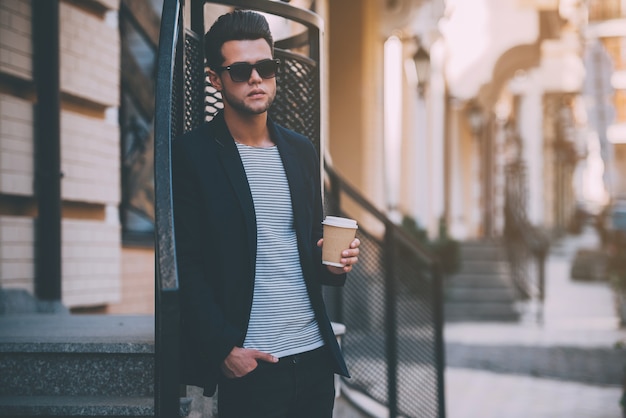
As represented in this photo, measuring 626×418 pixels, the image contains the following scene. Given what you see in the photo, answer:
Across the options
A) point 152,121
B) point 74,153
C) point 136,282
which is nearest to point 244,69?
point 74,153

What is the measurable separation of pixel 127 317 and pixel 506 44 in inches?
626

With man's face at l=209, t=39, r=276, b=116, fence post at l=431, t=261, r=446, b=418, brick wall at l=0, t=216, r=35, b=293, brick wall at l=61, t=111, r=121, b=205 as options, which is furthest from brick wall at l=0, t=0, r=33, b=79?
fence post at l=431, t=261, r=446, b=418

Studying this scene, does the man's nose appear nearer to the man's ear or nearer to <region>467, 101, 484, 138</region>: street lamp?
the man's ear

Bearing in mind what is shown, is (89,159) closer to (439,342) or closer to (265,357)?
(439,342)

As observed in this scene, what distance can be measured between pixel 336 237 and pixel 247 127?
427mm

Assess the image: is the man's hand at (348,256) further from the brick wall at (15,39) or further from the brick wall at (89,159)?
the brick wall at (89,159)

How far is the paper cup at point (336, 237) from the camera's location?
2.69 meters

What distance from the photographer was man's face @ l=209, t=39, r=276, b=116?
275 cm

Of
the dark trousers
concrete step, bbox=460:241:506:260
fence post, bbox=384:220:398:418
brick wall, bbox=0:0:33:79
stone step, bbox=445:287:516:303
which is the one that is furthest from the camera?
concrete step, bbox=460:241:506:260

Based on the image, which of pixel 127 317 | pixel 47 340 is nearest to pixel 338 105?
pixel 127 317

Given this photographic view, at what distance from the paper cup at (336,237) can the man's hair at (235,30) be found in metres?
0.57

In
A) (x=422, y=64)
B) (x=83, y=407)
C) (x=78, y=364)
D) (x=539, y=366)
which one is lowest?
(x=539, y=366)

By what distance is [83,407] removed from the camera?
345 cm

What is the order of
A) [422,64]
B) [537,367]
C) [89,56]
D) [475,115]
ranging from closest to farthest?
[89,56], [537,367], [422,64], [475,115]
